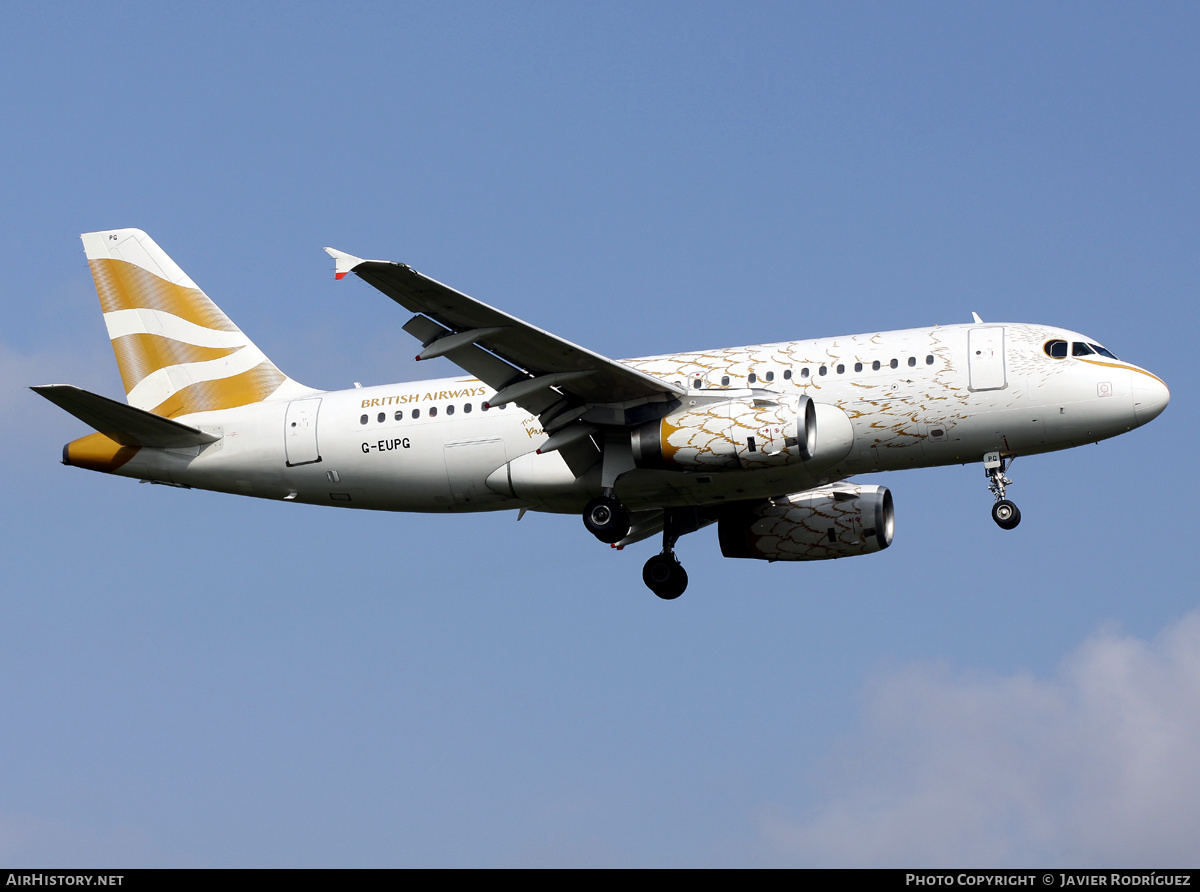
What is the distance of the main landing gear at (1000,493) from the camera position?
100ft

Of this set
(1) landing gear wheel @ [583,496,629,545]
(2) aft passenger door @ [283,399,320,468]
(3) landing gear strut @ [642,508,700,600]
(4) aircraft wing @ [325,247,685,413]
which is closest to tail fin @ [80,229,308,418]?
(2) aft passenger door @ [283,399,320,468]

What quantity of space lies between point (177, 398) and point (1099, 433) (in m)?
20.7

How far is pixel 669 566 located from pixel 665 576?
0.83 ft

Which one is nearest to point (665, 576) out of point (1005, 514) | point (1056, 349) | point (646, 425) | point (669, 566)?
point (669, 566)

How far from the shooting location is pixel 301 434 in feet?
109

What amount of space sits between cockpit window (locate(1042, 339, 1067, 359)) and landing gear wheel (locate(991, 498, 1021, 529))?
312 centimetres

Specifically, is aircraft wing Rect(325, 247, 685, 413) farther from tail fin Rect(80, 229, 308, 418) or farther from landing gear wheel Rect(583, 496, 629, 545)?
tail fin Rect(80, 229, 308, 418)

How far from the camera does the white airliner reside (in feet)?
96.6

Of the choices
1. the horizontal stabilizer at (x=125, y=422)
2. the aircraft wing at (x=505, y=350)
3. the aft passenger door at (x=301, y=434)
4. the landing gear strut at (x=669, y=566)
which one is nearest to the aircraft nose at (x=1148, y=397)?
the aircraft wing at (x=505, y=350)

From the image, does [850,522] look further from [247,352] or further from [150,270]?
[150,270]

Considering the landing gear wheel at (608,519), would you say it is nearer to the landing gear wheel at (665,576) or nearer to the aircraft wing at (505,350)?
the aircraft wing at (505,350)

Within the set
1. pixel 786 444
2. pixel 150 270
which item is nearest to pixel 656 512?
pixel 786 444

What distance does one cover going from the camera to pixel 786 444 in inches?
1136
